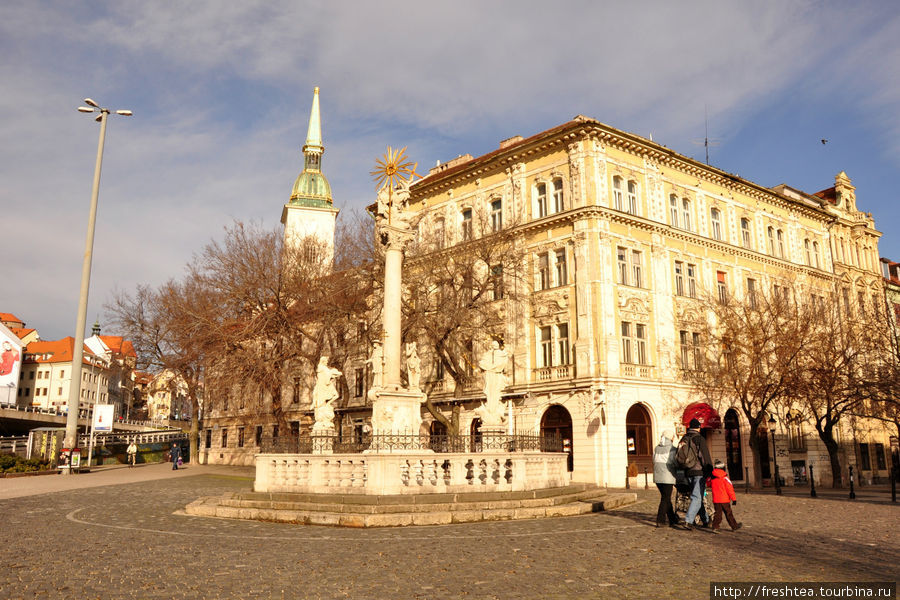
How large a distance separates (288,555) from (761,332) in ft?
98.8

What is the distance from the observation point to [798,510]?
61.9 feet

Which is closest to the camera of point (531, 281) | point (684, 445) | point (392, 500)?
point (684, 445)

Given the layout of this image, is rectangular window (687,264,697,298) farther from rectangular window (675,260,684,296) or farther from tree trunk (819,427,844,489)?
tree trunk (819,427,844,489)

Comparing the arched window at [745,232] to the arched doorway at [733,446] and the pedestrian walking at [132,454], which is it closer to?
the arched doorway at [733,446]

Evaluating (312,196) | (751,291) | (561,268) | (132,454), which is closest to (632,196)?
(561,268)

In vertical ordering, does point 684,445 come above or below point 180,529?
above

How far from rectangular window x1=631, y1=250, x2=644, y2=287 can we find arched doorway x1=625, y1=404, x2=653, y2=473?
20.4 feet

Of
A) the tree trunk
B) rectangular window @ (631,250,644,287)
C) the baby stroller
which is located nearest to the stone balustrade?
the baby stroller

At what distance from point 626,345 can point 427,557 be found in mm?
25864

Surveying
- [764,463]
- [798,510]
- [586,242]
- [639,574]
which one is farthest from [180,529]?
[764,463]

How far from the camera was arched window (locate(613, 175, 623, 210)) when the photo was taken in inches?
1426

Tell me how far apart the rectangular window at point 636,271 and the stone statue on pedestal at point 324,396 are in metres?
19.2

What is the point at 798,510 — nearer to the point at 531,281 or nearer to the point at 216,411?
the point at 531,281

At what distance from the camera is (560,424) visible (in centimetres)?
3422
